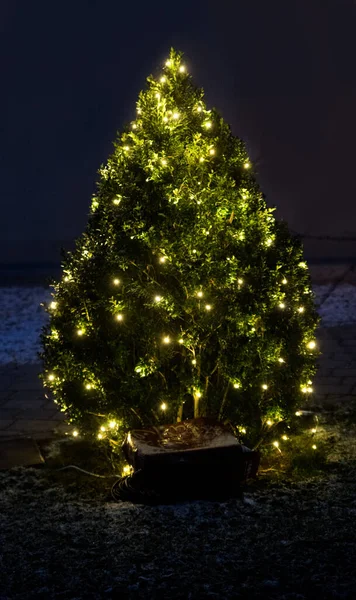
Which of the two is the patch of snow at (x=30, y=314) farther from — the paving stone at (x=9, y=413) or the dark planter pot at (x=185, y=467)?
the dark planter pot at (x=185, y=467)

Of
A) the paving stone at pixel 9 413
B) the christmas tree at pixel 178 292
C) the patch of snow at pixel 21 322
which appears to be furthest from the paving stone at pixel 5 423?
the patch of snow at pixel 21 322

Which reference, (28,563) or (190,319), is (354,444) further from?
(28,563)

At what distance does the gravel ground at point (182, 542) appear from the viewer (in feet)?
11.1

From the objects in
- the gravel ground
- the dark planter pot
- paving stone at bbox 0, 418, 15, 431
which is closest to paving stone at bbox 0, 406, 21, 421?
paving stone at bbox 0, 418, 15, 431

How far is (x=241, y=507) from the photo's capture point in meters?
4.37

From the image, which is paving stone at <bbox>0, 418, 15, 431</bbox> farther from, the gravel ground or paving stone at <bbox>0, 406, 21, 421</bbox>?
the gravel ground

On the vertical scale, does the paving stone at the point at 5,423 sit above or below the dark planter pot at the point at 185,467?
above

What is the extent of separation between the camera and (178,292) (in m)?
4.60

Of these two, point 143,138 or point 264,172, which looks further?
point 264,172

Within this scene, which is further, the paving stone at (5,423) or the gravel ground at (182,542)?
the paving stone at (5,423)

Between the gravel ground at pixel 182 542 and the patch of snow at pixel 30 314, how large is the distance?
3.94m

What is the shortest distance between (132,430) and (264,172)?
442 inches

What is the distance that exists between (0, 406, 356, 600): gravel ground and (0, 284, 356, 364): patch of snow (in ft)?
12.9

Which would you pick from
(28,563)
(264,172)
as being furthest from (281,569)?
(264,172)
